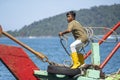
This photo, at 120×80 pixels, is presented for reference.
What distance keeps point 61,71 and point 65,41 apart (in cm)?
94

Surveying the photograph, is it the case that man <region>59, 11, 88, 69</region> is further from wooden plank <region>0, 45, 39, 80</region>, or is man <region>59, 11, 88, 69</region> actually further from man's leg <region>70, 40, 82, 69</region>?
wooden plank <region>0, 45, 39, 80</region>

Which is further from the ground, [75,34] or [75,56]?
[75,34]

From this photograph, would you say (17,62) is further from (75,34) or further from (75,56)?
(75,34)

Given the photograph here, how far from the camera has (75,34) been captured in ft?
30.4

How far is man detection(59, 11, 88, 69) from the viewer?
9.08 m

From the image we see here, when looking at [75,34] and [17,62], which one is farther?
[75,34]

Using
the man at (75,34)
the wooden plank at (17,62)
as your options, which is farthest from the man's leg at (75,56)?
the wooden plank at (17,62)

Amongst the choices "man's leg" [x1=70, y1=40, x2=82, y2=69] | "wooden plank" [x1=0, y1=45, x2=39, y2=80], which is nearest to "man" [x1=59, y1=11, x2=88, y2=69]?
"man's leg" [x1=70, y1=40, x2=82, y2=69]

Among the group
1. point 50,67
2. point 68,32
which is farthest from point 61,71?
point 68,32

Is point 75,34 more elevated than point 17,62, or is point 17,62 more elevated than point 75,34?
point 75,34

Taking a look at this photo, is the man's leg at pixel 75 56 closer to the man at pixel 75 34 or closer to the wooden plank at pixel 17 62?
the man at pixel 75 34

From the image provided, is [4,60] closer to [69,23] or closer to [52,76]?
[52,76]

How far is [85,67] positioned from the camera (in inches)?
357

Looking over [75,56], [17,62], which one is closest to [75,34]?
[75,56]
